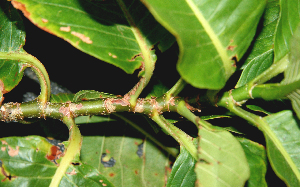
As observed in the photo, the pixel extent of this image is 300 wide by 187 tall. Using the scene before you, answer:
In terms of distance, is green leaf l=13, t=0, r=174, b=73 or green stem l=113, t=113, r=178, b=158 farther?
green stem l=113, t=113, r=178, b=158

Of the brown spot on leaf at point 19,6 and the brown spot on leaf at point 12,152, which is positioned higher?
the brown spot on leaf at point 19,6

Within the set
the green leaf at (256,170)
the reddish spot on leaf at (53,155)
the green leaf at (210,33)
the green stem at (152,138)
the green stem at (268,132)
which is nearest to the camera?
the green leaf at (210,33)

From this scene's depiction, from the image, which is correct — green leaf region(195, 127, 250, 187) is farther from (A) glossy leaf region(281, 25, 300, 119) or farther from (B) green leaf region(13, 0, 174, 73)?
(B) green leaf region(13, 0, 174, 73)

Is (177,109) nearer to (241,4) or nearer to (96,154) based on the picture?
(241,4)

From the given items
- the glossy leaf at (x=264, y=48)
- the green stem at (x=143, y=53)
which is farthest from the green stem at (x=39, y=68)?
the glossy leaf at (x=264, y=48)

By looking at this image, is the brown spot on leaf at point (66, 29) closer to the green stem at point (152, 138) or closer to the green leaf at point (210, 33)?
the green leaf at point (210, 33)

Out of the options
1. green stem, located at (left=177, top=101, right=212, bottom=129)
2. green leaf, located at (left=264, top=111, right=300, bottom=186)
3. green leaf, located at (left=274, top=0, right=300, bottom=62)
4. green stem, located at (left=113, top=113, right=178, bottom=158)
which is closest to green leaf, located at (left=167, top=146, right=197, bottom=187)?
green stem, located at (left=177, top=101, right=212, bottom=129)

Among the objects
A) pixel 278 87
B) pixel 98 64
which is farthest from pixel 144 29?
pixel 98 64
